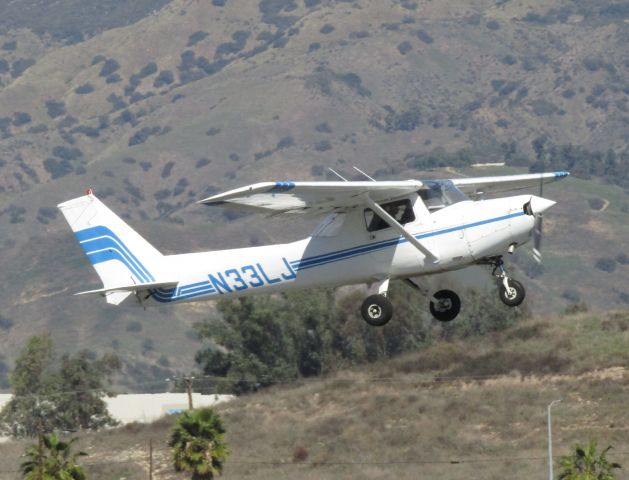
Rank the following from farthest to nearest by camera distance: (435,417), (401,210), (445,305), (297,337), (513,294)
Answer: (297,337), (435,417), (445,305), (401,210), (513,294)

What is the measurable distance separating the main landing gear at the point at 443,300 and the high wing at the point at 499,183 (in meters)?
2.22

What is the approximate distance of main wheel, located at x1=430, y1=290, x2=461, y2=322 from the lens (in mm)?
31469

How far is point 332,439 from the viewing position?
68688 mm

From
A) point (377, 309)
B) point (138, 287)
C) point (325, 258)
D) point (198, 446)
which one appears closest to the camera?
point (377, 309)

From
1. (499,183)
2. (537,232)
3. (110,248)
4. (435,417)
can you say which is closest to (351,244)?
(537,232)

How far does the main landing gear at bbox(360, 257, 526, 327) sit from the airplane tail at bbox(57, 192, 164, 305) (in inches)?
188

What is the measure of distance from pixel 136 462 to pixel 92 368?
25.4m

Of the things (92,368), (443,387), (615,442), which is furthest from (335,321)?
(615,442)

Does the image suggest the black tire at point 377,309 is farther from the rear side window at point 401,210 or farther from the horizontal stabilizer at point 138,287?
the horizontal stabilizer at point 138,287

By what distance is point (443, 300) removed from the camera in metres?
31.6

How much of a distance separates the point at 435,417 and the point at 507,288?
4067cm

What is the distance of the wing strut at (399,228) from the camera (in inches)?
1164

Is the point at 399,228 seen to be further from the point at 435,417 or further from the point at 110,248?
the point at 435,417

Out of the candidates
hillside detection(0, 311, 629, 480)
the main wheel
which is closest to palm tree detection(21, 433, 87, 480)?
hillside detection(0, 311, 629, 480)
